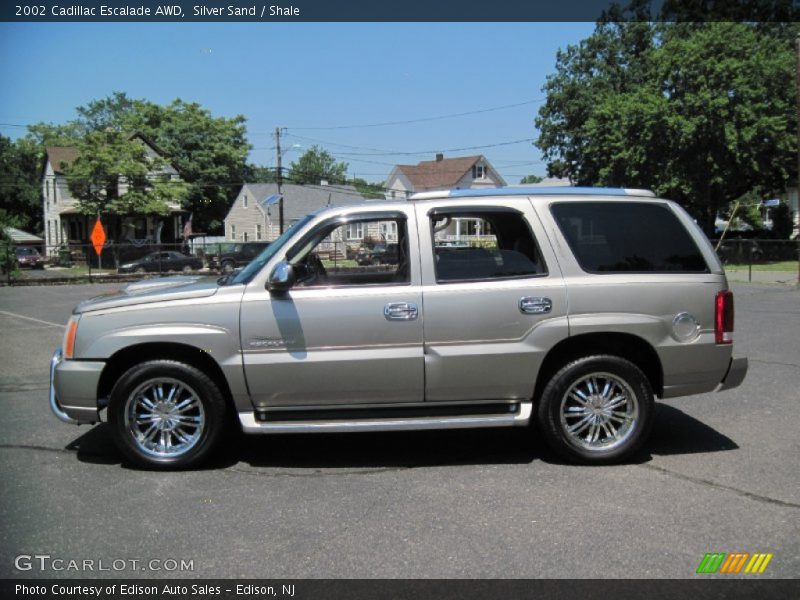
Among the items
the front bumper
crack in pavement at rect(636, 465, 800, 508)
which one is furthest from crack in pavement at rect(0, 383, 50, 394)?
crack in pavement at rect(636, 465, 800, 508)

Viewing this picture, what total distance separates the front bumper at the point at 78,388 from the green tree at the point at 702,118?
35909mm

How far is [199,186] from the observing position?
62.5 meters

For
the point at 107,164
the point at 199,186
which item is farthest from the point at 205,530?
the point at 199,186

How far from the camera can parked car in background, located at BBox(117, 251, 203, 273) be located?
3525 centimetres

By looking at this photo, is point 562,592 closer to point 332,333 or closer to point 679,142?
point 332,333

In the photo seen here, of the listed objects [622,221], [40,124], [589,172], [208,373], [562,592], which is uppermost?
[40,124]

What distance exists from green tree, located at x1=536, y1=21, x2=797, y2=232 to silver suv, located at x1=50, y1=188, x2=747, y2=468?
3372 cm

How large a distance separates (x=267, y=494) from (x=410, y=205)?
7.55ft

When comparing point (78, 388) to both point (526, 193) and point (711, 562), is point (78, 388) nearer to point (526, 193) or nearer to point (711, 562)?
point (526, 193)

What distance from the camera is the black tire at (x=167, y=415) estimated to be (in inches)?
200

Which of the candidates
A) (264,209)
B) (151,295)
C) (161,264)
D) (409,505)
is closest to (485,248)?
(409,505)

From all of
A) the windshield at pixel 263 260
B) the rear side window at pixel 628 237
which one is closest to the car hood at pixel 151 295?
the windshield at pixel 263 260

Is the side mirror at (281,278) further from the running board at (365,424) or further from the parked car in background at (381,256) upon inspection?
the running board at (365,424)

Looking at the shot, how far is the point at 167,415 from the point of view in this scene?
5156 millimetres
